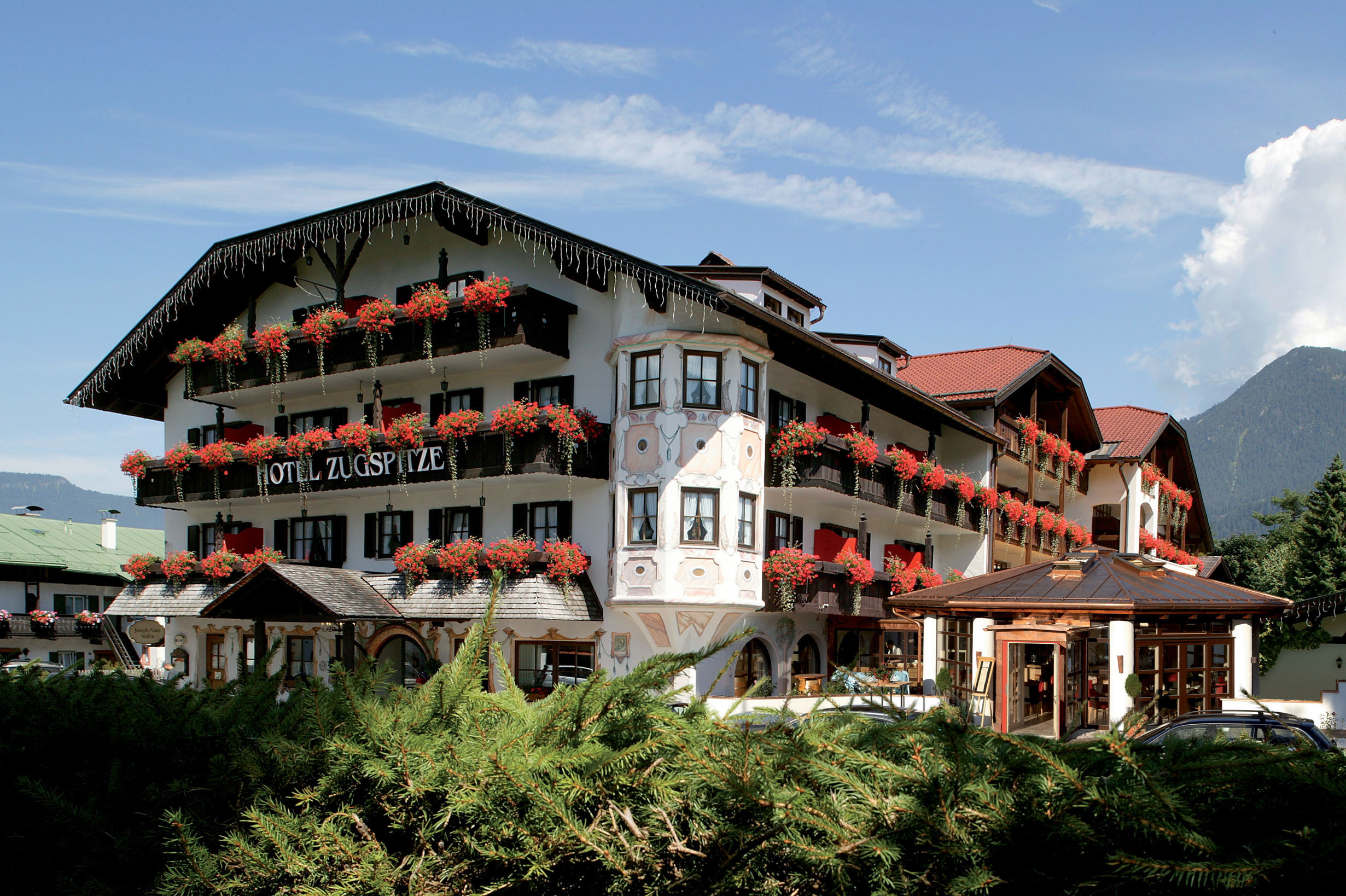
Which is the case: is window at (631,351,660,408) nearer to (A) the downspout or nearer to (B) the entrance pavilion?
(B) the entrance pavilion

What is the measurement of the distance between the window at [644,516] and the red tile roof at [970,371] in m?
12.6

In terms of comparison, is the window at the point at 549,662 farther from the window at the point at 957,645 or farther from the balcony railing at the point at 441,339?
the window at the point at 957,645

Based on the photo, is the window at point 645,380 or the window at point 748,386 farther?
the window at point 748,386

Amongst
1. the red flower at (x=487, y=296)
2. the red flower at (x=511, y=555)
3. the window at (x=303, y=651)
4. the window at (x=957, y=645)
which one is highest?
the red flower at (x=487, y=296)

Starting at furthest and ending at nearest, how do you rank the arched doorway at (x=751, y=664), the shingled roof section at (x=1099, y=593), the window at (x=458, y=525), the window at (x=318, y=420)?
1. the window at (x=318, y=420)
2. the window at (x=458, y=525)
3. the arched doorway at (x=751, y=664)
4. the shingled roof section at (x=1099, y=593)

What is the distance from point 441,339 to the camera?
82.5ft

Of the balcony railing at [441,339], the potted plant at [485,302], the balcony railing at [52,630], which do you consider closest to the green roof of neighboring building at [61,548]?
the balcony railing at [52,630]

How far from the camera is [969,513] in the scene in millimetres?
31438

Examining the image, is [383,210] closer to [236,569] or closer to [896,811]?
[236,569]

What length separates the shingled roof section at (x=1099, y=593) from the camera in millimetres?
19000

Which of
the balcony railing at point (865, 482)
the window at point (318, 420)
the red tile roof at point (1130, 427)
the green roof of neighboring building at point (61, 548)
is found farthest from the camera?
the green roof of neighboring building at point (61, 548)

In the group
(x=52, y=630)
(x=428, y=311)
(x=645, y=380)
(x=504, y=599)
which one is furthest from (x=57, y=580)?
(x=645, y=380)

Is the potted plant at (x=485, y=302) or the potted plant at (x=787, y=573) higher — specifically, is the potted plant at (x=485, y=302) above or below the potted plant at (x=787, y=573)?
above

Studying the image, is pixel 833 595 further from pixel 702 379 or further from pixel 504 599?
pixel 504 599
